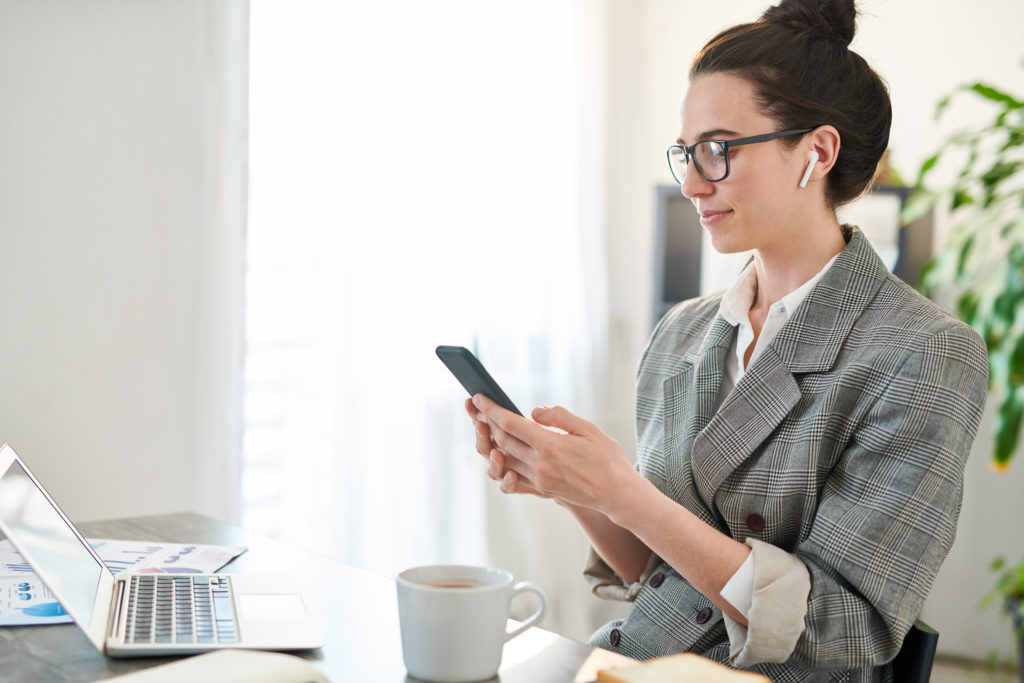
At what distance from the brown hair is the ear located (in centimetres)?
1

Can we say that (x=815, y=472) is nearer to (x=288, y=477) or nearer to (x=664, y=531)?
(x=664, y=531)

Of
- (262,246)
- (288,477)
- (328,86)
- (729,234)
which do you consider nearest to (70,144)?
(262,246)

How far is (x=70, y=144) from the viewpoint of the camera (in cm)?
141

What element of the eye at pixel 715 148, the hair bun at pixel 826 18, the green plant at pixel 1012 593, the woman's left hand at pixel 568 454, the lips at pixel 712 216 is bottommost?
A: the green plant at pixel 1012 593

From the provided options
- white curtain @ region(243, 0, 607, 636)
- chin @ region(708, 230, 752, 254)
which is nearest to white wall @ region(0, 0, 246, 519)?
white curtain @ region(243, 0, 607, 636)

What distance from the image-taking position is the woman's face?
3.78 feet

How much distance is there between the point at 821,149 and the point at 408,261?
1.15 metres

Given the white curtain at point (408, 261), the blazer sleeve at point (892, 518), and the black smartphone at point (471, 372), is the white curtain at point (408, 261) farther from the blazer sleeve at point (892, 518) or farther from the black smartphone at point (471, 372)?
the blazer sleeve at point (892, 518)

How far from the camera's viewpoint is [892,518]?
3.13ft

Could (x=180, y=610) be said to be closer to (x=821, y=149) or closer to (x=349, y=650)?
(x=349, y=650)

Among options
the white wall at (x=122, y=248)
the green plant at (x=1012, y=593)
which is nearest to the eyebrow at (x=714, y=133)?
the white wall at (x=122, y=248)

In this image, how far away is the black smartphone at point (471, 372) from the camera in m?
0.86

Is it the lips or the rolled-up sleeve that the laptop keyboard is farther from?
the lips

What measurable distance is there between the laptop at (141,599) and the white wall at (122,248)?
1.82 ft
